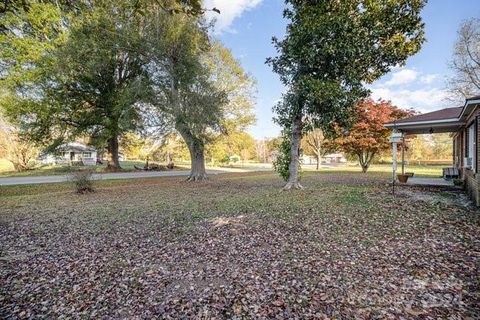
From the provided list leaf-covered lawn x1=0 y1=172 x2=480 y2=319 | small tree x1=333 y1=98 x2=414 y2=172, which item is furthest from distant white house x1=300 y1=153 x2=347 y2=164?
leaf-covered lawn x1=0 y1=172 x2=480 y2=319

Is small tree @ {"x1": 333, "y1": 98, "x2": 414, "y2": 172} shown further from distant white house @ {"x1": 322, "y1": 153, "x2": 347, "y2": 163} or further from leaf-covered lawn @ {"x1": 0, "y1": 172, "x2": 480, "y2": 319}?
distant white house @ {"x1": 322, "y1": 153, "x2": 347, "y2": 163}

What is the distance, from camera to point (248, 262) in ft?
14.2

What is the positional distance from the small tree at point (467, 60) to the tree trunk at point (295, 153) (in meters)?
22.3

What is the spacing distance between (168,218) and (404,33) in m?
11.1

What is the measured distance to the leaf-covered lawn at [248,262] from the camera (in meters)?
3.10

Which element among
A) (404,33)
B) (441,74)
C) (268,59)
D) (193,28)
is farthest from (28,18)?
(441,74)

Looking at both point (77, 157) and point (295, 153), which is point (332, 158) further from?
point (77, 157)

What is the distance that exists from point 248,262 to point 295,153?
26.4 feet

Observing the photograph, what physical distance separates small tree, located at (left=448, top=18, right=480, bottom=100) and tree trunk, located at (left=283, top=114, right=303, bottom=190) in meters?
22.3

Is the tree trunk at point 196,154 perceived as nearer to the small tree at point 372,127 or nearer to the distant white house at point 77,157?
the small tree at point 372,127

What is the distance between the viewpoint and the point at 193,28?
1491 cm

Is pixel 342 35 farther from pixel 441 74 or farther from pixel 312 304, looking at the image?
pixel 441 74

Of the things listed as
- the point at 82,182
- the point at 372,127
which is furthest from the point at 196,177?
the point at 372,127

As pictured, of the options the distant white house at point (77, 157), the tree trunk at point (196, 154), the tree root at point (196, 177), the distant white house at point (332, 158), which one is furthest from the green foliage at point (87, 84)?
the distant white house at point (332, 158)
